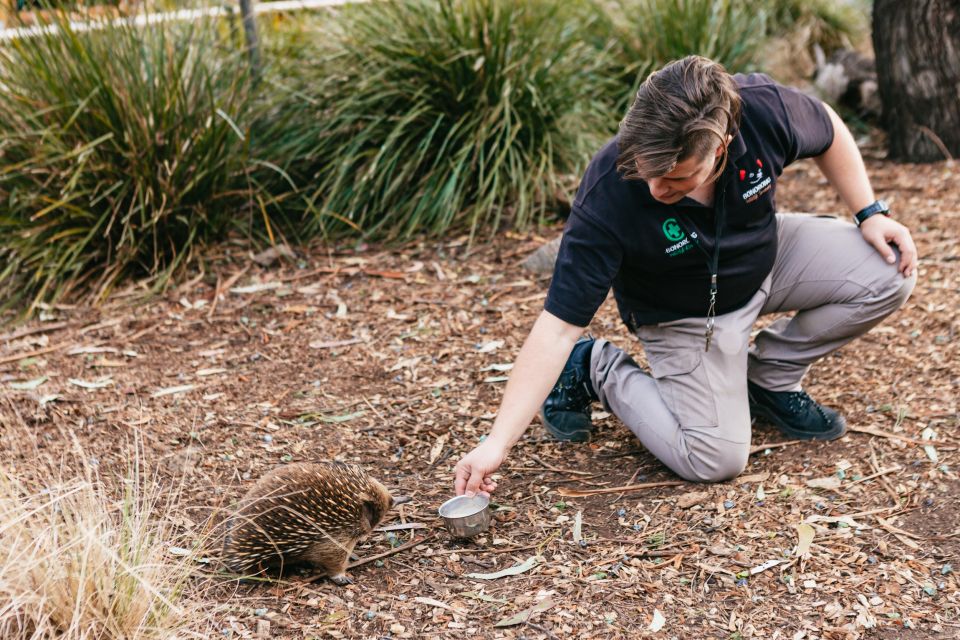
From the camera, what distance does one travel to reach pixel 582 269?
2.84m

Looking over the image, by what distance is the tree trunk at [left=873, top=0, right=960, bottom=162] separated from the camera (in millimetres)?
5297

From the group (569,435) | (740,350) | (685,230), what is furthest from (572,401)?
(685,230)

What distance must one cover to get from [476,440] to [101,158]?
2549mm

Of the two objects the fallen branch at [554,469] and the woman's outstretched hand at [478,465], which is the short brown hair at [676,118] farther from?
the fallen branch at [554,469]

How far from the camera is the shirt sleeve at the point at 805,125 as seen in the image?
3109 mm

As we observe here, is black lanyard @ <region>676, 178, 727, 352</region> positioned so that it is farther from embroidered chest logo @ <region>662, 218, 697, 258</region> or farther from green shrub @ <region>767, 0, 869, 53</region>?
green shrub @ <region>767, 0, 869, 53</region>

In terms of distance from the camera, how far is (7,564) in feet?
7.30

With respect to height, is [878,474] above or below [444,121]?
below

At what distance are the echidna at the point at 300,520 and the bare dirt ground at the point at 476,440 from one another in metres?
0.11

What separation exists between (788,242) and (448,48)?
98.8 inches

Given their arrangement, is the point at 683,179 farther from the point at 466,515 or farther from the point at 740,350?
the point at 466,515

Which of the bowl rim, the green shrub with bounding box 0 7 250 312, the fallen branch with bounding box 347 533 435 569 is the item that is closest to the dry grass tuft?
the fallen branch with bounding box 347 533 435 569

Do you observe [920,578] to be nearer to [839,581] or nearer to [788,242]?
[839,581]

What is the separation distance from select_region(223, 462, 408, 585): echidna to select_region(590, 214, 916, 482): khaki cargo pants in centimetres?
103
